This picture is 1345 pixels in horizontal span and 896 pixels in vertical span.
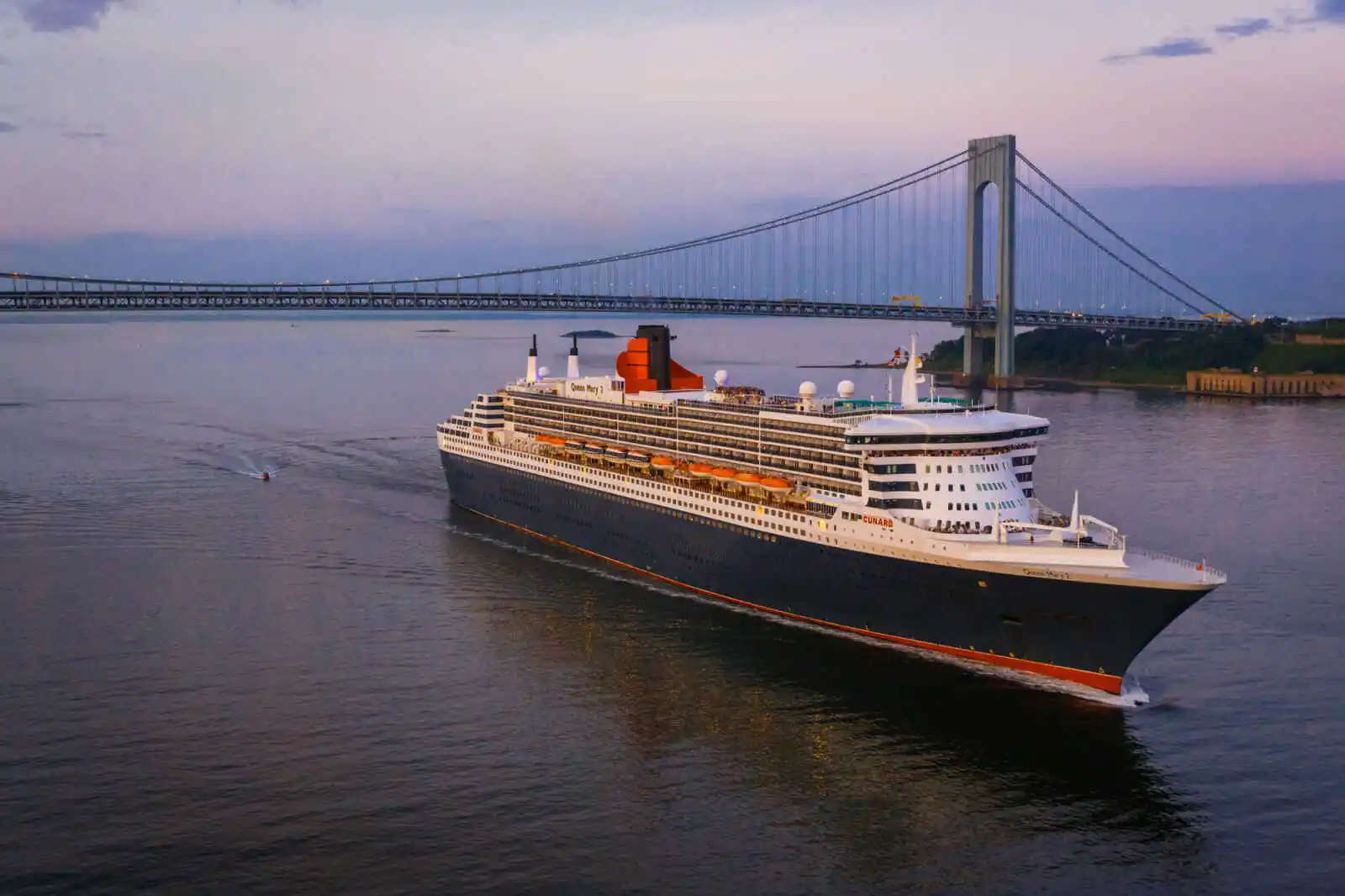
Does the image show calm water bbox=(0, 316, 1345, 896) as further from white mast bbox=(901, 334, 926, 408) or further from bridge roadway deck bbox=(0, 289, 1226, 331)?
bridge roadway deck bbox=(0, 289, 1226, 331)

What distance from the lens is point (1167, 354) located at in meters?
81.8

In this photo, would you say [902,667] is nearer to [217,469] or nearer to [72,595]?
[72,595]

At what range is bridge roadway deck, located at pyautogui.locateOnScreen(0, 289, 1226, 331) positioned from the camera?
186 feet

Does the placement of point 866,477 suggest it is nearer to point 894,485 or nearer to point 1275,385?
point 894,485

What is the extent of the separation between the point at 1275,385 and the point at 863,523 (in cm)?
6021

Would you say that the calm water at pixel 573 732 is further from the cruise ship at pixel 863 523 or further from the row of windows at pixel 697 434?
the row of windows at pixel 697 434

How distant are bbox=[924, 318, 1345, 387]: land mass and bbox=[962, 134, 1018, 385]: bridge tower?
4813 millimetres

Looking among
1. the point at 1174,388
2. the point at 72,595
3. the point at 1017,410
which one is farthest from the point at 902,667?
the point at 1174,388

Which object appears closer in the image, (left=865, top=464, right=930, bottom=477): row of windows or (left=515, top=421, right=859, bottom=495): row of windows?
(left=865, top=464, right=930, bottom=477): row of windows

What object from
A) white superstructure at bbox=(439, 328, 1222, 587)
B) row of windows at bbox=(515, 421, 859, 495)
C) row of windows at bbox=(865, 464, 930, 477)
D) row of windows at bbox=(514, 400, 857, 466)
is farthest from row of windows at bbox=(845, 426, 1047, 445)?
row of windows at bbox=(515, 421, 859, 495)

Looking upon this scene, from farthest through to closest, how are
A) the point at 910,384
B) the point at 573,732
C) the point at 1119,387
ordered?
the point at 1119,387, the point at 910,384, the point at 573,732

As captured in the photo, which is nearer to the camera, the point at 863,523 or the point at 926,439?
the point at 863,523

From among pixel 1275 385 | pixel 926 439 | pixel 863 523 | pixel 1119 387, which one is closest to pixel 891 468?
pixel 926 439

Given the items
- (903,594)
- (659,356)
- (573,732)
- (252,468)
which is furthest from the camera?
(252,468)
